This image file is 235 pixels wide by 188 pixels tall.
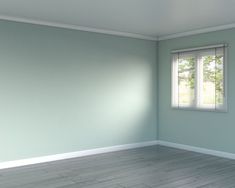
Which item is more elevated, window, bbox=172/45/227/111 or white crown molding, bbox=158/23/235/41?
white crown molding, bbox=158/23/235/41

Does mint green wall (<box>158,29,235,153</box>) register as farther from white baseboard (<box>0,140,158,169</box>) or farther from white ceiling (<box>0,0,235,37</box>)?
white baseboard (<box>0,140,158,169</box>)

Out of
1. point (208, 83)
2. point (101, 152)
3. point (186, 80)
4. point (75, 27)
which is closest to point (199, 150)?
point (208, 83)

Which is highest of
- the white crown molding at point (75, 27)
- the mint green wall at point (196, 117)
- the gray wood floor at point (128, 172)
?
the white crown molding at point (75, 27)

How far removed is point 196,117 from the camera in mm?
5562

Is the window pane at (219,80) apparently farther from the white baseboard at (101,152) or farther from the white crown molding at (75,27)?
the white crown molding at (75,27)

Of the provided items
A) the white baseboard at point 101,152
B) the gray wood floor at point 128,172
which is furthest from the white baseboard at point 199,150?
the gray wood floor at point 128,172

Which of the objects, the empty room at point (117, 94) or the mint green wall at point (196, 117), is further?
the mint green wall at point (196, 117)

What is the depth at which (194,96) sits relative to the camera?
18.4 ft

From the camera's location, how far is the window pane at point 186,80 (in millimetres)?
5660

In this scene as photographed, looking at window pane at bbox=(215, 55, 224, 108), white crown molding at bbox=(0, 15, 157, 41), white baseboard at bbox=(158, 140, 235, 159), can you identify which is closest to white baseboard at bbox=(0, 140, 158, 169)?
white baseboard at bbox=(158, 140, 235, 159)

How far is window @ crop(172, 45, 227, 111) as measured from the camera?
517 cm

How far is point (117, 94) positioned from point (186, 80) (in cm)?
138

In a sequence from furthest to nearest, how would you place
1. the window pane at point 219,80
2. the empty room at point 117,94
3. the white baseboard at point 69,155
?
the window pane at point 219,80 < the white baseboard at point 69,155 < the empty room at point 117,94

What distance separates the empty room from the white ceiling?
1 cm
